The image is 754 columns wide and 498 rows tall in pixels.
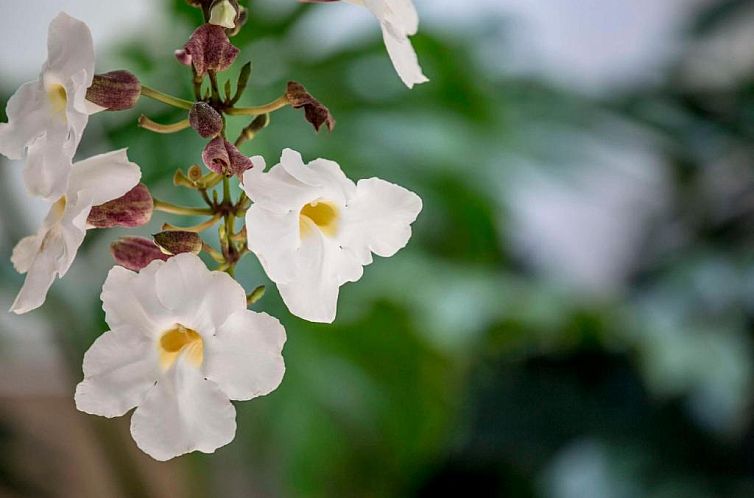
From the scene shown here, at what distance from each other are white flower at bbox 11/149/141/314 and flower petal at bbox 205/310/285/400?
0.14ft

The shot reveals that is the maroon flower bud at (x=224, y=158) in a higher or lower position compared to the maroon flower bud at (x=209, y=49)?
lower

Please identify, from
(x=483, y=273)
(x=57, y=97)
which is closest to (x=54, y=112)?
(x=57, y=97)

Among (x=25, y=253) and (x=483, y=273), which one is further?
(x=483, y=273)

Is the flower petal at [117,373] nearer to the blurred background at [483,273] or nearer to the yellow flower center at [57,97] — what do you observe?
the yellow flower center at [57,97]

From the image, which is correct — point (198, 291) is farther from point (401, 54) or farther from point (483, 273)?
point (483, 273)

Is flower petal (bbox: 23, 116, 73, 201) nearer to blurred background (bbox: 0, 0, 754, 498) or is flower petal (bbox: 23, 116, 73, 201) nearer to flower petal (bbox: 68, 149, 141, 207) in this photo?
flower petal (bbox: 68, 149, 141, 207)

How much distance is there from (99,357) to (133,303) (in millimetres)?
16

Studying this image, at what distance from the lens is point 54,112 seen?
27 centimetres

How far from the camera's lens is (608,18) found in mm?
2092

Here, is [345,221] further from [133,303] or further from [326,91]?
[326,91]

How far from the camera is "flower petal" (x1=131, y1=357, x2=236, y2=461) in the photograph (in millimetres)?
240

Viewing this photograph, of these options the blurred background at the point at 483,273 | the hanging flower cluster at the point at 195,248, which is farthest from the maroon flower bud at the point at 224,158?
the blurred background at the point at 483,273

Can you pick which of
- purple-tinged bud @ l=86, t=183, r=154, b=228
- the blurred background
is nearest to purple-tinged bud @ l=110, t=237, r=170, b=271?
purple-tinged bud @ l=86, t=183, r=154, b=228

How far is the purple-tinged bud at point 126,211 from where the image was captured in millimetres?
280
